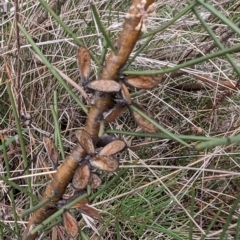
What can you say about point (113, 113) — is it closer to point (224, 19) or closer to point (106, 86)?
point (106, 86)

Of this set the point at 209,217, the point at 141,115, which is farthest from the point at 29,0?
→ the point at 141,115

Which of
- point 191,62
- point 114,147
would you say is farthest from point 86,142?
point 191,62

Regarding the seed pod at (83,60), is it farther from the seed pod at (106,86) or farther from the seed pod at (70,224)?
the seed pod at (70,224)

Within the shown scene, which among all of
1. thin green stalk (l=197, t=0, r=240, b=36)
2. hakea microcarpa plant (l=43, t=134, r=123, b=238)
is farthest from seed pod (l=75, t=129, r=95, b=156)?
thin green stalk (l=197, t=0, r=240, b=36)

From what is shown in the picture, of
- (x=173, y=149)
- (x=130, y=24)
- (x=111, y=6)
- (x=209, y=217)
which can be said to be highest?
(x=130, y=24)

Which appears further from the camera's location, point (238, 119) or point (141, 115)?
point (238, 119)

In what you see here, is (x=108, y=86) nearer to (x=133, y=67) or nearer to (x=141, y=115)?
(x=141, y=115)
